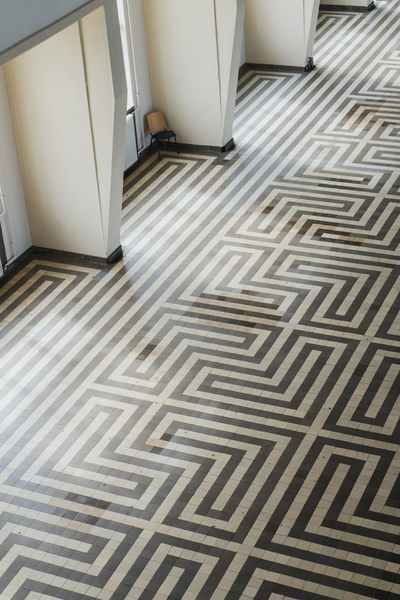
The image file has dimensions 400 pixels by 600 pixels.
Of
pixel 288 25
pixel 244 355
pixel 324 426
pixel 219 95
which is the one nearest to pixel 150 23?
pixel 219 95

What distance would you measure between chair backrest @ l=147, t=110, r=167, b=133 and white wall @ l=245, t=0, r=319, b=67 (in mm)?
4268

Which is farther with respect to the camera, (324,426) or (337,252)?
(337,252)

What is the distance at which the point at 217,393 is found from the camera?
8.97 m

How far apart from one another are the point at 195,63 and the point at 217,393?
6822 mm

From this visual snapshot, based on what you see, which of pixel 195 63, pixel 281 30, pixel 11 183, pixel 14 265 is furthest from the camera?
pixel 281 30

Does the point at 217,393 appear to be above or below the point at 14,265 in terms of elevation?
below

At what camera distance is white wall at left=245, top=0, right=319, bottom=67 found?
16750mm

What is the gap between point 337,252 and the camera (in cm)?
1135

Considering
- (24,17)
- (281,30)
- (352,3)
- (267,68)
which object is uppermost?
(24,17)

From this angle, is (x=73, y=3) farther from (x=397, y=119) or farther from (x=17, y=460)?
(x=397, y=119)

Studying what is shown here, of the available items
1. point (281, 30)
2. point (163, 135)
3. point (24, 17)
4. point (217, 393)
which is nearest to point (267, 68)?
point (281, 30)

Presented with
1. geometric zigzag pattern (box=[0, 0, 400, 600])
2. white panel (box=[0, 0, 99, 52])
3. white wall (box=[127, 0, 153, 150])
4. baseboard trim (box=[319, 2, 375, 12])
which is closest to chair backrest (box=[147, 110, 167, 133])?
white wall (box=[127, 0, 153, 150])

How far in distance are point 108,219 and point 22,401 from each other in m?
3.09

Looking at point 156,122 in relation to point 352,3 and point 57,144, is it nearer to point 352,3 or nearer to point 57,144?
point 57,144
